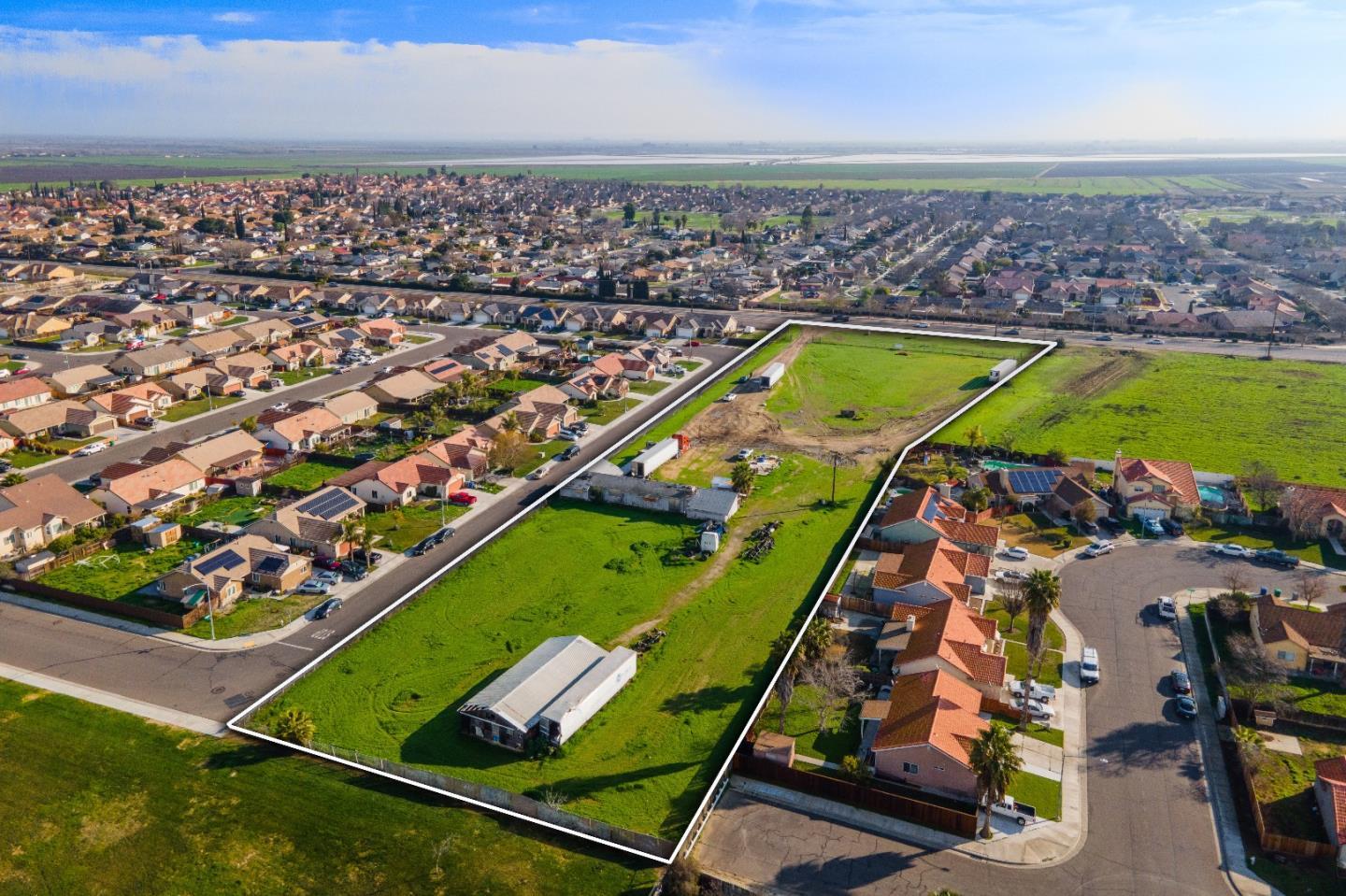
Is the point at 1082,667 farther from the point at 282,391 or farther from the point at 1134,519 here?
the point at 282,391

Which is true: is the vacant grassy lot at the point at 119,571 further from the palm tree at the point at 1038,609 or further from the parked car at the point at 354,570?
the palm tree at the point at 1038,609

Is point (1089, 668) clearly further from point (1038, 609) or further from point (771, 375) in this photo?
point (771, 375)

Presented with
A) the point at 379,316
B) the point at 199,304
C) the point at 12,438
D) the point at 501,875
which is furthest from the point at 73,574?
the point at 199,304

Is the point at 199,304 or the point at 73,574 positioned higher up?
the point at 199,304

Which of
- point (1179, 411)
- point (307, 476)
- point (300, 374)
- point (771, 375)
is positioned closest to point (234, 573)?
point (307, 476)

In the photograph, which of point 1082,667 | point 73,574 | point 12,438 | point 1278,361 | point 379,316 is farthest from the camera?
point 379,316

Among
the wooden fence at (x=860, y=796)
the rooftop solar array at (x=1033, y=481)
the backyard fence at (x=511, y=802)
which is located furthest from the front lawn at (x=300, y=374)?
the wooden fence at (x=860, y=796)

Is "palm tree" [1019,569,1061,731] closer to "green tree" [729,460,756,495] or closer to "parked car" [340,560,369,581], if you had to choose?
"green tree" [729,460,756,495]
